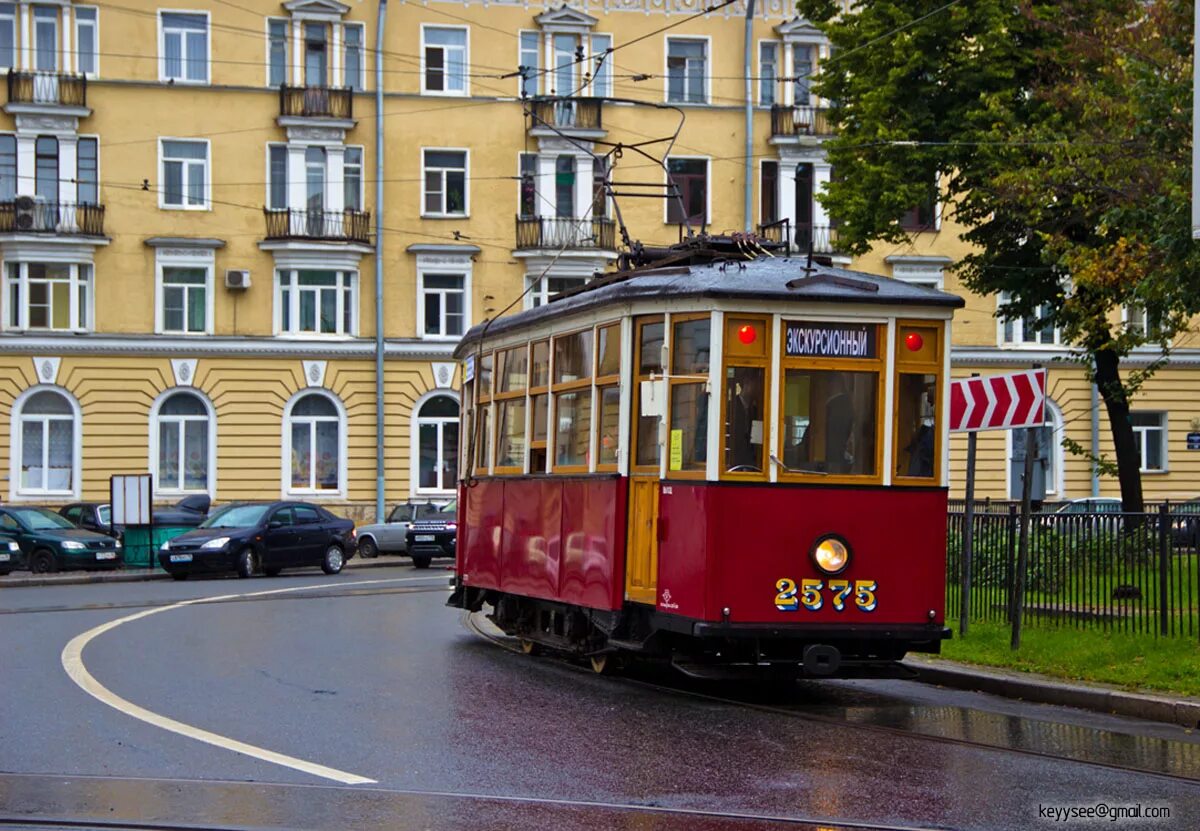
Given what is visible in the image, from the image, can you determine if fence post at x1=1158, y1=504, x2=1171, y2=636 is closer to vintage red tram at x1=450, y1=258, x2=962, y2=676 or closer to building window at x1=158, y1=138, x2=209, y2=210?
vintage red tram at x1=450, y1=258, x2=962, y2=676

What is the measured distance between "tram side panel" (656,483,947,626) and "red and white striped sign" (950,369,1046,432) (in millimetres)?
2595

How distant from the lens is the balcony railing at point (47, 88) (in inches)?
1795

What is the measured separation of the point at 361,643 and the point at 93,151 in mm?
31987

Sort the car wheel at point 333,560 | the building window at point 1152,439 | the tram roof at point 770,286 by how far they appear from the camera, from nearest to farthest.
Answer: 1. the tram roof at point 770,286
2. the car wheel at point 333,560
3. the building window at point 1152,439

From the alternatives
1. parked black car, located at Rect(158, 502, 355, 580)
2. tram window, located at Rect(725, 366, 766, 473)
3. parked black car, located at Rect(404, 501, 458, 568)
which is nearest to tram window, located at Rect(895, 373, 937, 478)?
tram window, located at Rect(725, 366, 766, 473)

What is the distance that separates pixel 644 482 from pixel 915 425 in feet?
6.66

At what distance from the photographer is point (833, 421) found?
502 inches

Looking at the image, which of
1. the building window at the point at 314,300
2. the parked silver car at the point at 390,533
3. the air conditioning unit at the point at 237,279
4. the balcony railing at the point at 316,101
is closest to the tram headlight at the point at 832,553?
the parked silver car at the point at 390,533

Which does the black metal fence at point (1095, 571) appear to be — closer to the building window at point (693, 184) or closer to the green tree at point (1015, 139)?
the green tree at point (1015, 139)

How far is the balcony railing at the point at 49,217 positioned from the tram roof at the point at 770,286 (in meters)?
35.0

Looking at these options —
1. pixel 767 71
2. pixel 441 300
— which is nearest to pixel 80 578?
pixel 441 300

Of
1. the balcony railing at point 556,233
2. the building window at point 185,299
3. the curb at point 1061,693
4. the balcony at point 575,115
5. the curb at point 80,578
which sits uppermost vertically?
the balcony at point 575,115

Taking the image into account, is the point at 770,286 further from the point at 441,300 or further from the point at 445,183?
the point at 445,183

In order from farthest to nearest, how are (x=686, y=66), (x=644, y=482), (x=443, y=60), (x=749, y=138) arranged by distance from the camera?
(x=749, y=138) → (x=686, y=66) → (x=443, y=60) → (x=644, y=482)
